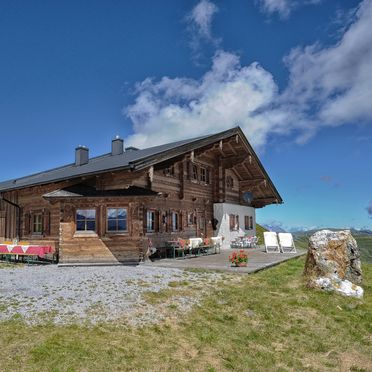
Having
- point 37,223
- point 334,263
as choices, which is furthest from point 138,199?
point 334,263

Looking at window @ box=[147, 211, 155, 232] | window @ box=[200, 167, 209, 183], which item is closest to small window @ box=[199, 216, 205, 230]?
window @ box=[200, 167, 209, 183]

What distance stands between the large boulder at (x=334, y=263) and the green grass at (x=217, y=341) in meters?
0.99

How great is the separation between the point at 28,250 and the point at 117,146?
7908 mm

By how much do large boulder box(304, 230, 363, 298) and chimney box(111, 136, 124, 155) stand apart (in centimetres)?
1299

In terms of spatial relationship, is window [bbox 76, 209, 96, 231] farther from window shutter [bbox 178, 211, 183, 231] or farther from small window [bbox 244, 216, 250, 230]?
small window [bbox 244, 216, 250, 230]

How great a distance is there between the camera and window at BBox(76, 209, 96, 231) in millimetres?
13445

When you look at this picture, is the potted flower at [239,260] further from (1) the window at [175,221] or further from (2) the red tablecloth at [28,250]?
(2) the red tablecloth at [28,250]

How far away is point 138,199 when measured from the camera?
13258 mm

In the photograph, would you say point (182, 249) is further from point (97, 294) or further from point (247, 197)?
point (247, 197)

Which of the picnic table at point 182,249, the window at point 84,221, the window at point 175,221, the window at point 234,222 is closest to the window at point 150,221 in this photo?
the picnic table at point 182,249

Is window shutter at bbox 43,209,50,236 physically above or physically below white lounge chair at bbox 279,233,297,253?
above

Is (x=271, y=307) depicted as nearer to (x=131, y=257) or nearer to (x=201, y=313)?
(x=201, y=313)

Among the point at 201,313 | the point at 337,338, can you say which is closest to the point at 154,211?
the point at 201,313

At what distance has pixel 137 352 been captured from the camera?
5.21 metres
